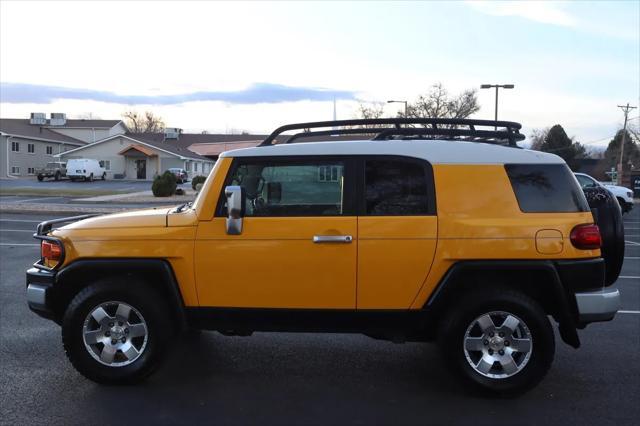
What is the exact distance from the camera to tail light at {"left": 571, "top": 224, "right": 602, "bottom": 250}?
13.3 feet

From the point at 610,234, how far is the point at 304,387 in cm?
282

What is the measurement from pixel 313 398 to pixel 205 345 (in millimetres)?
1635

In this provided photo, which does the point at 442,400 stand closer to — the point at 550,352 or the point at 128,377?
the point at 550,352

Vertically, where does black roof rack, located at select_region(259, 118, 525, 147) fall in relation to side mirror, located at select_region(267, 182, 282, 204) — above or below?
above

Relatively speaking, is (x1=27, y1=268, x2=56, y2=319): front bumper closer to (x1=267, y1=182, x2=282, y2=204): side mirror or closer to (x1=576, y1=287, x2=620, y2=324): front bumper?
(x1=267, y1=182, x2=282, y2=204): side mirror

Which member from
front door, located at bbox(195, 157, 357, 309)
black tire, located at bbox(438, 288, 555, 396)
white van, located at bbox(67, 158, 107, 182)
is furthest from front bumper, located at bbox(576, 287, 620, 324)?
white van, located at bbox(67, 158, 107, 182)

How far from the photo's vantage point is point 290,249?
4.09m

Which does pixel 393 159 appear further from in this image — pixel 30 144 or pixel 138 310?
pixel 30 144

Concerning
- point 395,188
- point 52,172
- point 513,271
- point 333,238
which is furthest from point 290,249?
point 52,172

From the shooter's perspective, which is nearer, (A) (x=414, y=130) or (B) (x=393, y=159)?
(B) (x=393, y=159)

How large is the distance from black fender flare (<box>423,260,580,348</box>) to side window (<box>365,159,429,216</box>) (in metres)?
0.52

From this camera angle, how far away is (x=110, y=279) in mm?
4281

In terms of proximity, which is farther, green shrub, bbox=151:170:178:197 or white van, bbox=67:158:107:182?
white van, bbox=67:158:107:182

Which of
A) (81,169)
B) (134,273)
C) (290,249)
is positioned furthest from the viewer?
(81,169)
